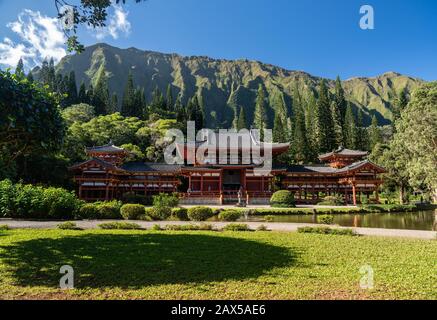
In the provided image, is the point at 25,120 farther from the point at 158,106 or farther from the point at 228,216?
the point at 158,106

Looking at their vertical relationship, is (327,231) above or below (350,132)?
below

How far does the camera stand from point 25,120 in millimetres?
8320

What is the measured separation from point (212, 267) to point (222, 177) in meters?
30.9

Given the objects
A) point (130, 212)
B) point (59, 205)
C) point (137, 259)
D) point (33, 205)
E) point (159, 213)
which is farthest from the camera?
point (159, 213)

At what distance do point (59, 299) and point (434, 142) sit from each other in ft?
96.8

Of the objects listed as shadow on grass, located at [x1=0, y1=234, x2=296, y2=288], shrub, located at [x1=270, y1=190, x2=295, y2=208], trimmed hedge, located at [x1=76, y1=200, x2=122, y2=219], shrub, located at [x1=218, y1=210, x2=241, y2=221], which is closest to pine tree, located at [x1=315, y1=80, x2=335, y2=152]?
shrub, located at [x1=270, y1=190, x2=295, y2=208]

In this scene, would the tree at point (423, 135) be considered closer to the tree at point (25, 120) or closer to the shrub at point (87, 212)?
the shrub at point (87, 212)

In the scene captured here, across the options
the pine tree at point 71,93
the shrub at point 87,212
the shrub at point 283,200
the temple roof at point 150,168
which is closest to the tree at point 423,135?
the shrub at point 283,200

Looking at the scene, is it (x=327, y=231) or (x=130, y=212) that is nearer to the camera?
(x=327, y=231)

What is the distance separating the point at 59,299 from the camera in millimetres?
5426

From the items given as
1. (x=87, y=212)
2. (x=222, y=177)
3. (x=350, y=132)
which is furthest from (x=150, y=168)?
(x=350, y=132)

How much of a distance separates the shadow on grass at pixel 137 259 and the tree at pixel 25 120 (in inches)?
133
